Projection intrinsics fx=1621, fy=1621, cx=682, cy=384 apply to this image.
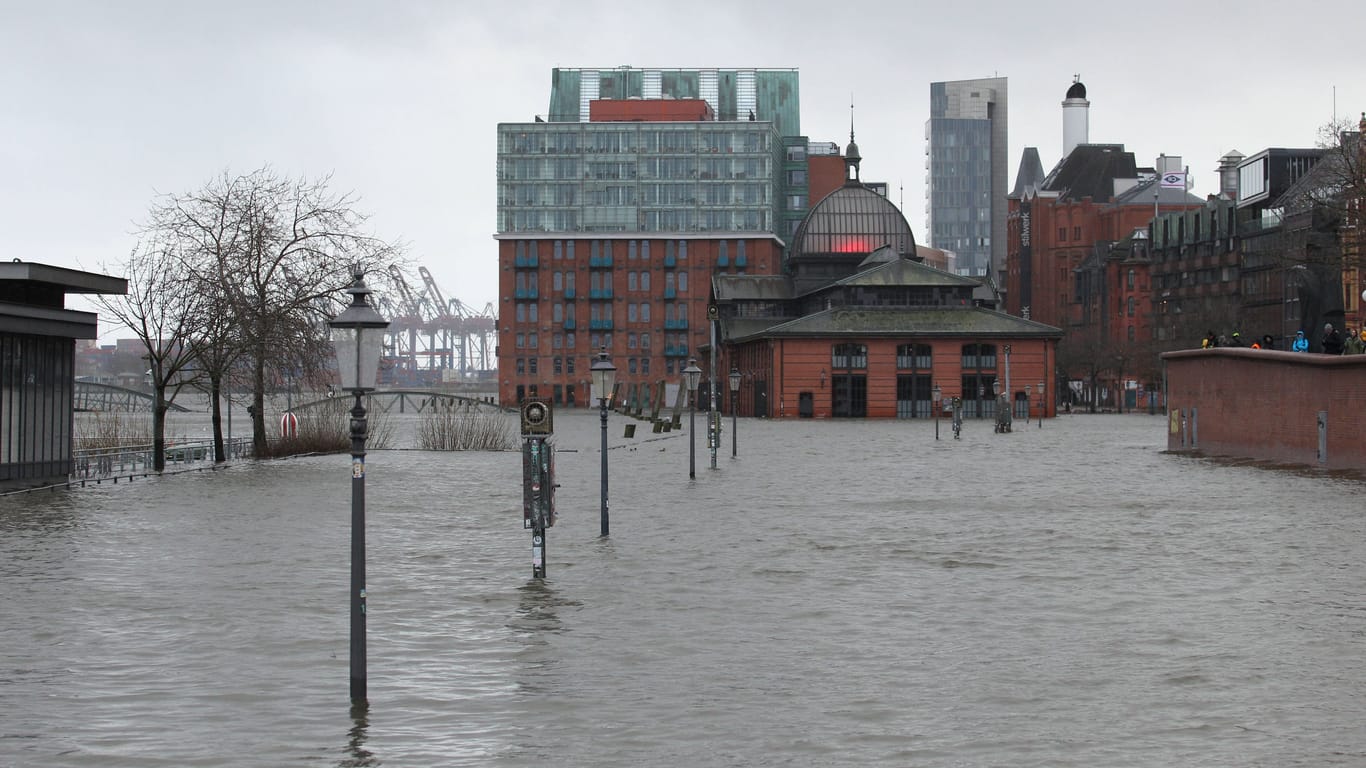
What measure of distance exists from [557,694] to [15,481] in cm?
2548

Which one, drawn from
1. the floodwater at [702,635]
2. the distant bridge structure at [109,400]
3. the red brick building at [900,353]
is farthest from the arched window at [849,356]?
the floodwater at [702,635]

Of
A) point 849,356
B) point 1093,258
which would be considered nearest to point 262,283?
point 849,356

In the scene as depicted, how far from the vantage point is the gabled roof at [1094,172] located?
179 meters

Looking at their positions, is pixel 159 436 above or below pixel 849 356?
below

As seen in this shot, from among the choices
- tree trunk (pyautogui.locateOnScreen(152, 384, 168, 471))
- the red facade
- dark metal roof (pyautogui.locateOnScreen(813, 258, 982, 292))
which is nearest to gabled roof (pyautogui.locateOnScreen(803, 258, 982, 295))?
dark metal roof (pyautogui.locateOnScreen(813, 258, 982, 292))

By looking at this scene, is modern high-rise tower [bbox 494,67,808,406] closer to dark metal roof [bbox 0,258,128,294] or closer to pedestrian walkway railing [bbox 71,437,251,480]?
pedestrian walkway railing [bbox 71,437,251,480]

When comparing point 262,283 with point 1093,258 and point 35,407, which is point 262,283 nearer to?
point 35,407

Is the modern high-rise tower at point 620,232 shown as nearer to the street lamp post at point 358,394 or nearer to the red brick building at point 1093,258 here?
the red brick building at point 1093,258

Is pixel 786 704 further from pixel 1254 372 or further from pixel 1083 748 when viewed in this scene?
pixel 1254 372

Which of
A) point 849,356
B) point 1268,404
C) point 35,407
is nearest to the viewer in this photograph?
point 35,407

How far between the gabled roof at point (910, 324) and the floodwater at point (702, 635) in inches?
2962

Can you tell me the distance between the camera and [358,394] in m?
12.5

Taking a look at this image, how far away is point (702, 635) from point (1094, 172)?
571ft

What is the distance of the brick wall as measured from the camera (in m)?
39.4
